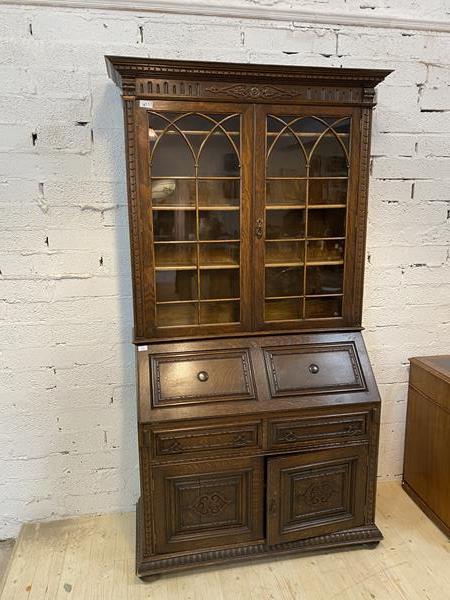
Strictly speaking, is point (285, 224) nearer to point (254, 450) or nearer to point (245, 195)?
point (245, 195)

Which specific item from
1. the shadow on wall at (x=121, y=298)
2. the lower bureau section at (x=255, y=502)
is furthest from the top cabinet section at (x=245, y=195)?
the lower bureau section at (x=255, y=502)

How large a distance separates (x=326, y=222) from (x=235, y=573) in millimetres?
1500

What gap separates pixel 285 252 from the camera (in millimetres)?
2057

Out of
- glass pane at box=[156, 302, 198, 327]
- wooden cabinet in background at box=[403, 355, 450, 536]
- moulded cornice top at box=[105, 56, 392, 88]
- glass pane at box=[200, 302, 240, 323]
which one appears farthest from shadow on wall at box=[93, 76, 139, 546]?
wooden cabinet in background at box=[403, 355, 450, 536]

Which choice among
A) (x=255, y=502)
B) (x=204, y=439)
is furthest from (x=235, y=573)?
(x=204, y=439)

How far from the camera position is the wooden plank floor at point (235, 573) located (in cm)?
188

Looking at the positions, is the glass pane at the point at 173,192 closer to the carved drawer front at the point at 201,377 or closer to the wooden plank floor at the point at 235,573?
the carved drawer front at the point at 201,377

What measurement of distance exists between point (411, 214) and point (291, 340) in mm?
914

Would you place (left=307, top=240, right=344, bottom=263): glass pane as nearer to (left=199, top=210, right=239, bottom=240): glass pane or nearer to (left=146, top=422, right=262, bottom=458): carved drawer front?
(left=199, top=210, right=239, bottom=240): glass pane

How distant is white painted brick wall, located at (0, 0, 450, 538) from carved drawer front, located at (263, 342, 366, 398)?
453 millimetres

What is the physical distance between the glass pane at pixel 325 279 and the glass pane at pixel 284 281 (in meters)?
0.04

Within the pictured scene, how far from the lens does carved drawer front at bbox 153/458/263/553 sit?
1.91 metres

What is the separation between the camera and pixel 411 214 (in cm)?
236

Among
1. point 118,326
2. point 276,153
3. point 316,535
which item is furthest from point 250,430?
point 276,153
